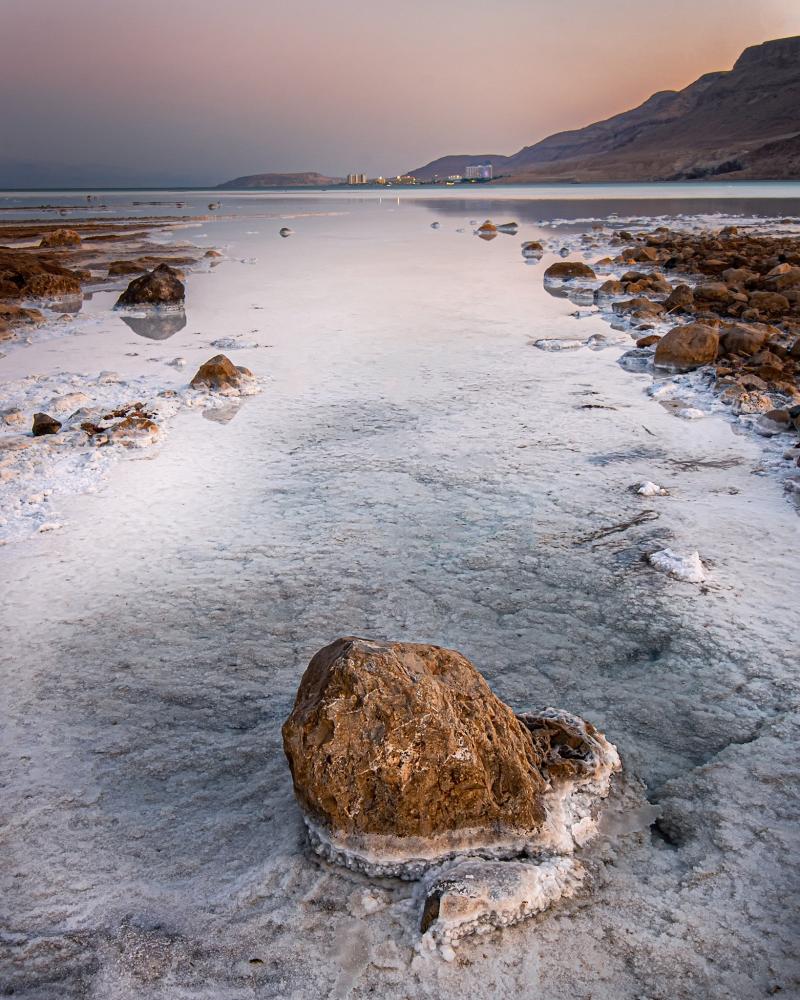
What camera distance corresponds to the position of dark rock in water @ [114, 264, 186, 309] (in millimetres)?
11289

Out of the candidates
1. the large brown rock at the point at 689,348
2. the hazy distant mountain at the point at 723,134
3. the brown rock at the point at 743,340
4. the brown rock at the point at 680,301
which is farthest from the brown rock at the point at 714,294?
the hazy distant mountain at the point at 723,134

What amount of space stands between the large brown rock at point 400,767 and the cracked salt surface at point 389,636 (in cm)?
15

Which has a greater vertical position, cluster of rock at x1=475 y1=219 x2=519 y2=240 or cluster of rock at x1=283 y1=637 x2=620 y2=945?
cluster of rock at x1=283 y1=637 x2=620 y2=945

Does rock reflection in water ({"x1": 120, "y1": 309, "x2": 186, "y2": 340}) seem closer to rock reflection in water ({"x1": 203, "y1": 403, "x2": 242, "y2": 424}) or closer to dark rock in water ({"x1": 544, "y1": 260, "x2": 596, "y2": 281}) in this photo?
rock reflection in water ({"x1": 203, "y1": 403, "x2": 242, "y2": 424})

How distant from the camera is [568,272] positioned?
13.5 metres

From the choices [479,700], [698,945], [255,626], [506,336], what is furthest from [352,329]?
[698,945]

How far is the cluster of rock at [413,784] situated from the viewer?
187cm

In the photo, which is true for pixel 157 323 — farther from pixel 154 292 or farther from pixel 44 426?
pixel 44 426

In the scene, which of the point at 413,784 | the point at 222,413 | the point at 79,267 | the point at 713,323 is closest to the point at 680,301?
the point at 713,323

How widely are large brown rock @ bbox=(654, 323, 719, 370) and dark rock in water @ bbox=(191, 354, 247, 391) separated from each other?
4223mm

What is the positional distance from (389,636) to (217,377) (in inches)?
169

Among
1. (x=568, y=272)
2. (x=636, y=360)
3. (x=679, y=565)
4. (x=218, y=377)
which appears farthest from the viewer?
(x=568, y=272)

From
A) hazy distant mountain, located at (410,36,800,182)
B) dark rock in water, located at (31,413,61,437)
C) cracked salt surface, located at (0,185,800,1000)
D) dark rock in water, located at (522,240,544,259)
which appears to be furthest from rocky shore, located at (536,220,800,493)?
hazy distant mountain, located at (410,36,800,182)

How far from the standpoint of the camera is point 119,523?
3.98 meters
